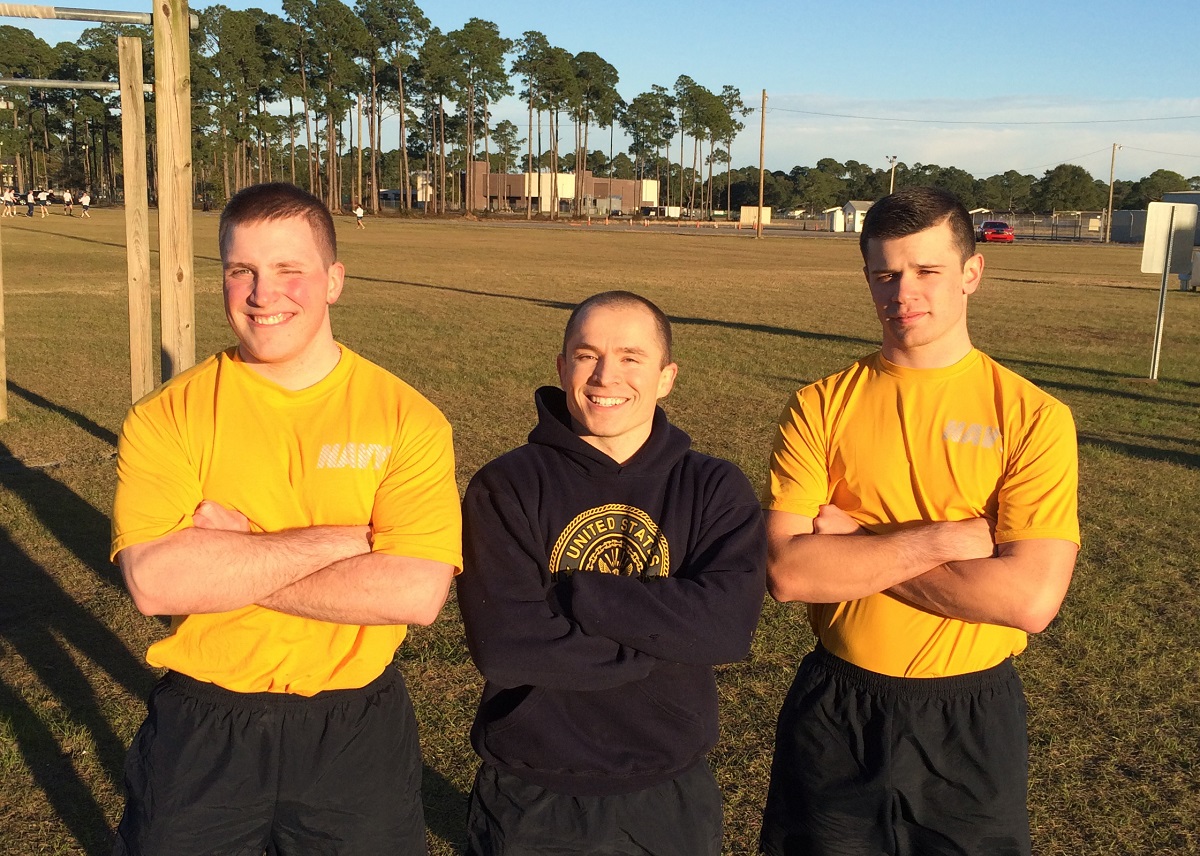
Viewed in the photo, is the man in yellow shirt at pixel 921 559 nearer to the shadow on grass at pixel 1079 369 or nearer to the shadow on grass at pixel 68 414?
the shadow on grass at pixel 68 414

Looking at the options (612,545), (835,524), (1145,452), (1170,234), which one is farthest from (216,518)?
(1170,234)

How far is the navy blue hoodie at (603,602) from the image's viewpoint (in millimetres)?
2191

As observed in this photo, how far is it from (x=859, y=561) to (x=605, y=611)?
2.13 ft

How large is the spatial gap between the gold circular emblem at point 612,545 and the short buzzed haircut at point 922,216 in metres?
0.85

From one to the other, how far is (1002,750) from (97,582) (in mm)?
5048

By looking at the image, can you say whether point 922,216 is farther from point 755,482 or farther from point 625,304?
point 755,482

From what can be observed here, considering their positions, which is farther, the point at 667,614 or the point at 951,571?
the point at 951,571

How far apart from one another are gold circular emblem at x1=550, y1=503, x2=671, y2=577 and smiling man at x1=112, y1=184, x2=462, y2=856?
26 centimetres

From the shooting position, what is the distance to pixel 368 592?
227cm

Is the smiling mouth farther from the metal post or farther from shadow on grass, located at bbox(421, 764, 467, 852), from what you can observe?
the metal post

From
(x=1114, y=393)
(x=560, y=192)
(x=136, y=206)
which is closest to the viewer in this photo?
(x=136, y=206)

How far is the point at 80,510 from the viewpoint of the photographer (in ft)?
22.8

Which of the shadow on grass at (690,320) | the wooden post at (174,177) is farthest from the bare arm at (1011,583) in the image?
the shadow on grass at (690,320)

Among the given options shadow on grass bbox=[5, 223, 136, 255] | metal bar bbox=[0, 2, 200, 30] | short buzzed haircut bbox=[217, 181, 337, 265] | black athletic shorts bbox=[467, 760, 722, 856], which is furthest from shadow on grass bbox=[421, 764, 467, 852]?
shadow on grass bbox=[5, 223, 136, 255]
